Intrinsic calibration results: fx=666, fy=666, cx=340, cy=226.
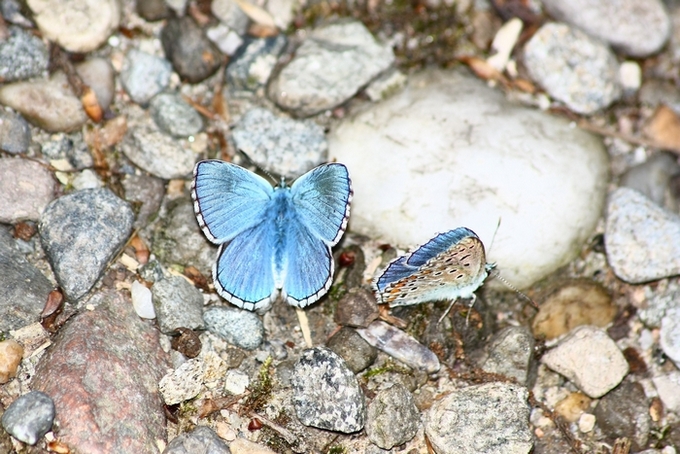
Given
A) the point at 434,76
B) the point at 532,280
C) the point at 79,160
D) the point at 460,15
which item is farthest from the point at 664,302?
the point at 79,160

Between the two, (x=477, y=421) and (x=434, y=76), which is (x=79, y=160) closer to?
(x=434, y=76)

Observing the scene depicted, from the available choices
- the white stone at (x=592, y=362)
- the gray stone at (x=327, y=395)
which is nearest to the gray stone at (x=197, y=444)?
the gray stone at (x=327, y=395)

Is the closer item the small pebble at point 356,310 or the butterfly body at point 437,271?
the butterfly body at point 437,271

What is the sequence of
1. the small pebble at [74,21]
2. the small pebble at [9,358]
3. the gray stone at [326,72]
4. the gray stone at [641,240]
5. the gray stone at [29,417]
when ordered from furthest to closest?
the gray stone at [326,72] < the small pebble at [74,21] < the gray stone at [641,240] < the small pebble at [9,358] < the gray stone at [29,417]

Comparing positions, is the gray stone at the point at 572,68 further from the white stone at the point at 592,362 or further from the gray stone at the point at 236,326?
the gray stone at the point at 236,326

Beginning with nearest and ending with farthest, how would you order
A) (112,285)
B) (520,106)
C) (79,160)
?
(112,285), (79,160), (520,106)
